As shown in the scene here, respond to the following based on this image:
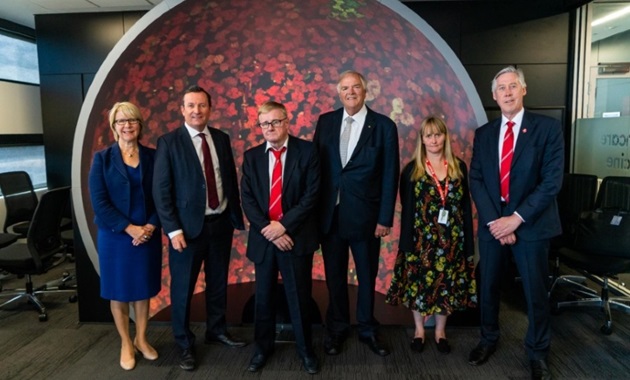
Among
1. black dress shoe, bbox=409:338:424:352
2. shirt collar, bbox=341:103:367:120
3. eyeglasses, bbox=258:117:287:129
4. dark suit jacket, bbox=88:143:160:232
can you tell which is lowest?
black dress shoe, bbox=409:338:424:352

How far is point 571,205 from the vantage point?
4066 millimetres

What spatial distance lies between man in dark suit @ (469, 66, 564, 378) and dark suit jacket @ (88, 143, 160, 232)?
190 cm

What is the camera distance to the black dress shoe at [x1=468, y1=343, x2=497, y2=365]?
274 cm

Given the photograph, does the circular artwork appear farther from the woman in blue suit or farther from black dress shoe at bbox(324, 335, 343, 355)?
black dress shoe at bbox(324, 335, 343, 355)

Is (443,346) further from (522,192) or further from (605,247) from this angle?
(605,247)

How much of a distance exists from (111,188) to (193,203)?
1.47 feet

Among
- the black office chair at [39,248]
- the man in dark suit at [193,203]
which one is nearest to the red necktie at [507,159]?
the man in dark suit at [193,203]

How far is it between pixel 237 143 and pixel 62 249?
170cm

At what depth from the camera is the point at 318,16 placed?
3.61 metres

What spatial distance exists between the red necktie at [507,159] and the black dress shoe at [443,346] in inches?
37.6

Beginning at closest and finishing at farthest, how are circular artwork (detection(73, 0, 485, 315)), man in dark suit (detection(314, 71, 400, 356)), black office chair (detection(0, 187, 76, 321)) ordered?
man in dark suit (detection(314, 71, 400, 356))
circular artwork (detection(73, 0, 485, 315))
black office chair (detection(0, 187, 76, 321))

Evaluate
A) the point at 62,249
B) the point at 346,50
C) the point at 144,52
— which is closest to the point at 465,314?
the point at 346,50

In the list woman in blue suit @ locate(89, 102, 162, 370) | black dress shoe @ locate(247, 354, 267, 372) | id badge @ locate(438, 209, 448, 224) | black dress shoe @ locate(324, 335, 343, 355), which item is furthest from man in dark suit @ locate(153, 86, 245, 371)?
id badge @ locate(438, 209, 448, 224)

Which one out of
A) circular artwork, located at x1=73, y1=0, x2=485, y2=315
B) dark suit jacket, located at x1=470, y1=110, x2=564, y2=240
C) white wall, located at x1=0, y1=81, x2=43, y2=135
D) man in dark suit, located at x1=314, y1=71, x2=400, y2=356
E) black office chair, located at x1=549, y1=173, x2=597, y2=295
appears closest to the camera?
dark suit jacket, located at x1=470, y1=110, x2=564, y2=240
